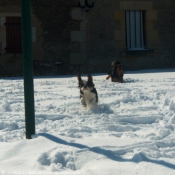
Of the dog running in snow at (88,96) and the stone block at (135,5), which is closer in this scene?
the dog running in snow at (88,96)

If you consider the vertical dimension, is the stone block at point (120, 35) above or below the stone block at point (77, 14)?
below

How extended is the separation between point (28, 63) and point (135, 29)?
31.7ft

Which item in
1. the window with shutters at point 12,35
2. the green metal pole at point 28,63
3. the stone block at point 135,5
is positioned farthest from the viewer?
the stone block at point 135,5

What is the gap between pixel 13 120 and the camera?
5.11 metres

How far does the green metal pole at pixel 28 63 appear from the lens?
4.02m

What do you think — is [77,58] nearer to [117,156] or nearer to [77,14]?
[77,14]

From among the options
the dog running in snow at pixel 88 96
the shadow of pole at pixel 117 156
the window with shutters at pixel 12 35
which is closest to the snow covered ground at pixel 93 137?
the shadow of pole at pixel 117 156

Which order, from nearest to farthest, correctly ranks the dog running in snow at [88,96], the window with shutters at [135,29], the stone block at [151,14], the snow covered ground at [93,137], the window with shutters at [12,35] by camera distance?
the snow covered ground at [93,137] < the dog running in snow at [88,96] < the window with shutters at [12,35] < the stone block at [151,14] < the window with shutters at [135,29]

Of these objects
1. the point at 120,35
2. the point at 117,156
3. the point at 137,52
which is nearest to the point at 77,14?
the point at 120,35

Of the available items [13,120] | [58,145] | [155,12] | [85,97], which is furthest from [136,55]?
[58,145]

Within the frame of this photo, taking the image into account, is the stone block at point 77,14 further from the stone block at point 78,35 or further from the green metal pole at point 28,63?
the green metal pole at point 28,63

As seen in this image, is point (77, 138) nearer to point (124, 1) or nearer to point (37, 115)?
point (37, 115)

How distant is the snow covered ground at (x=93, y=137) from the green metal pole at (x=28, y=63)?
18cm

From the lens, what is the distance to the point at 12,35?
12203 mm
